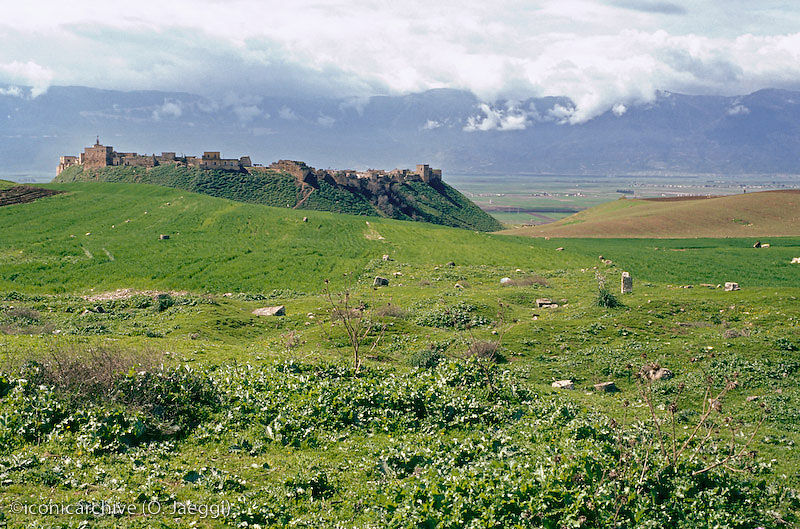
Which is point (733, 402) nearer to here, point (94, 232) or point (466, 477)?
point (466, 477)

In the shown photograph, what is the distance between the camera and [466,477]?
845 cm

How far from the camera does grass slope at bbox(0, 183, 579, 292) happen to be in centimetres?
3616

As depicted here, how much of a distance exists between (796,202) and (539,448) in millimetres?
100047

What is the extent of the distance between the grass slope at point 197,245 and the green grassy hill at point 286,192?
32.2m

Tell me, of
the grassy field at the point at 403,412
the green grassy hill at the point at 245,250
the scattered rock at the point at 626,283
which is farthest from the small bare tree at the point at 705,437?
the green grassy hill at the point at 245,250

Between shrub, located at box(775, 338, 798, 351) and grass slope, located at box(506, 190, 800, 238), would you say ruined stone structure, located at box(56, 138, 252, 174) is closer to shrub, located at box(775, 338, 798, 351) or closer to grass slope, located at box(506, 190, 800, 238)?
grass slope, located at box(506, 190, 800, 238)

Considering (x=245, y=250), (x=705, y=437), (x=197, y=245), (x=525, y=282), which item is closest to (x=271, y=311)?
(x=525, y=282)

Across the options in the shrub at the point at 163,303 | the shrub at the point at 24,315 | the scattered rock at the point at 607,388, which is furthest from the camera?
the shrub at the point at 163,303

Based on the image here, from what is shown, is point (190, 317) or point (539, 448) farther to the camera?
point (190, 317)

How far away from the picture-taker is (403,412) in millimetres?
11859

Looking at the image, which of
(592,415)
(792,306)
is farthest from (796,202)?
(592,415)

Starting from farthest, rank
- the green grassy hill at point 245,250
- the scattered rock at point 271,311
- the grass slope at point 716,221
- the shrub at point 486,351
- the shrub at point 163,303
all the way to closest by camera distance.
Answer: the grass slope at point 716,221 < the green grassy hill at point 245,250 < the scattered rock at point 271,311 < the shrub at point 163,303 < the shrub at point 486,351

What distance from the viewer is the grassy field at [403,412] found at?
811 centimetres

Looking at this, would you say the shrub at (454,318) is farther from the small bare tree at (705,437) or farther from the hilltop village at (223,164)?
the hilltop village at (223,164)
